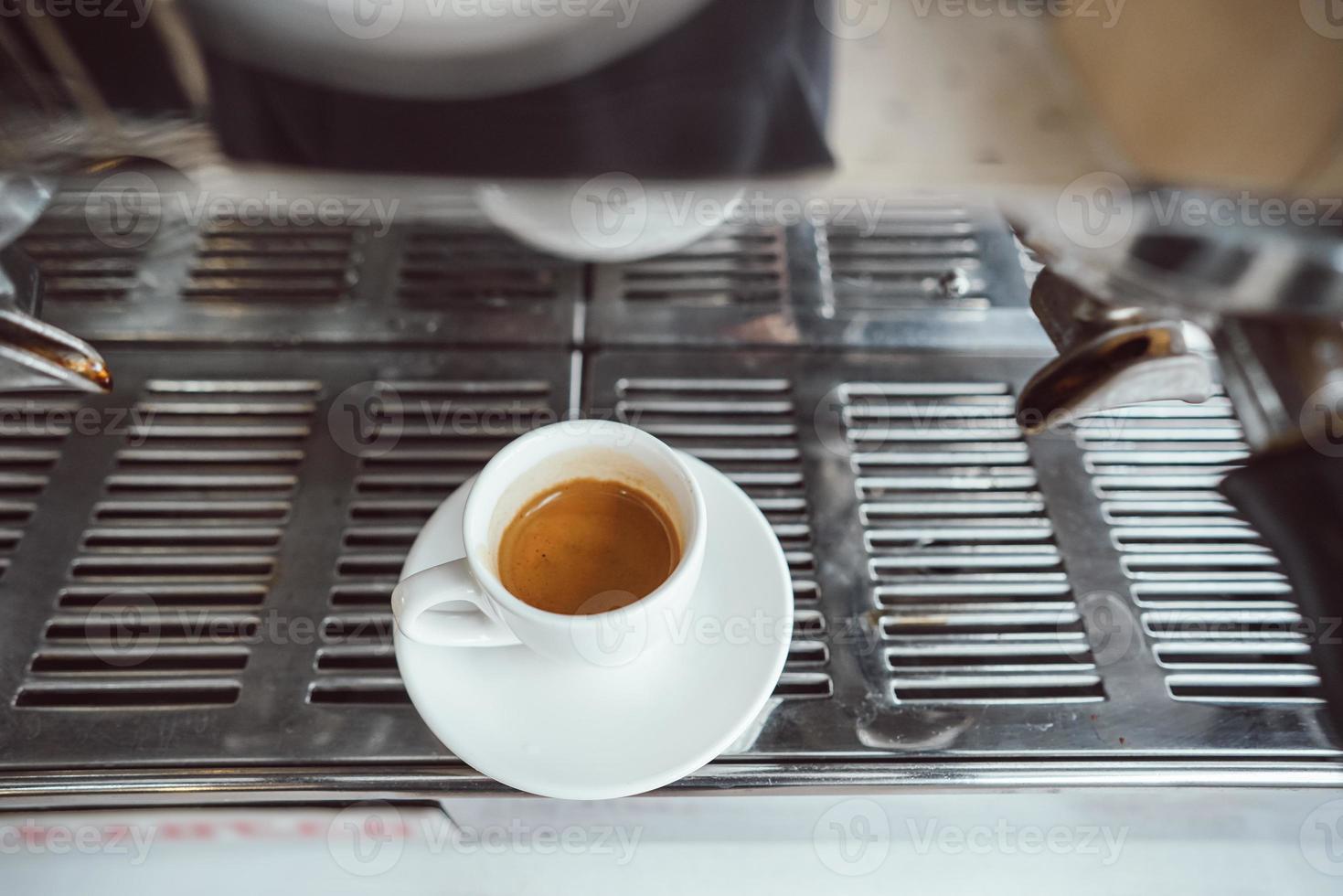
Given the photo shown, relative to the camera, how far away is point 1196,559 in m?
0.50

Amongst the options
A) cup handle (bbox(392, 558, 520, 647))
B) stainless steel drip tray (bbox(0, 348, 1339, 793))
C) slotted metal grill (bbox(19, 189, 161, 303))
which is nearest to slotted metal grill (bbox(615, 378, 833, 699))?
stainless steel drip tray (bbox(0, 348, 1339, 793))

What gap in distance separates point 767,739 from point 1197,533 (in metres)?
0.26

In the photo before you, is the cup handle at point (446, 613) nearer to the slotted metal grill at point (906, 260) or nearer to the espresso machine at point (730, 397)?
the espresso machine at point (730, 397)

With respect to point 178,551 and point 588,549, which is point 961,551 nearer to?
point 588,549

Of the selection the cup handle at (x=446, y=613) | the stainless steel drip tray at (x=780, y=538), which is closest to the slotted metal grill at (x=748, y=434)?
the stainless steel drip tray at (x=780, y=538)

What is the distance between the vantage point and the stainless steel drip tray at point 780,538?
453 millimetres

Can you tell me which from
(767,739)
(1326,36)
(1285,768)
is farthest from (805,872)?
(1326,36)

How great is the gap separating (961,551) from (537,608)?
231 mm

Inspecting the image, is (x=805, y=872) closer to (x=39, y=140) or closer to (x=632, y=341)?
(x=632, y=341)

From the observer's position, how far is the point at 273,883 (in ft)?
1.56

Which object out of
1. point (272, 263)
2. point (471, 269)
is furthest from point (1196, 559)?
point (272, 263)

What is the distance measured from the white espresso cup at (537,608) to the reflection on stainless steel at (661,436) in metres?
0.06

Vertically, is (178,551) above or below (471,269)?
below

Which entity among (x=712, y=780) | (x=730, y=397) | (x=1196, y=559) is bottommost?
(x=712, y=780)
